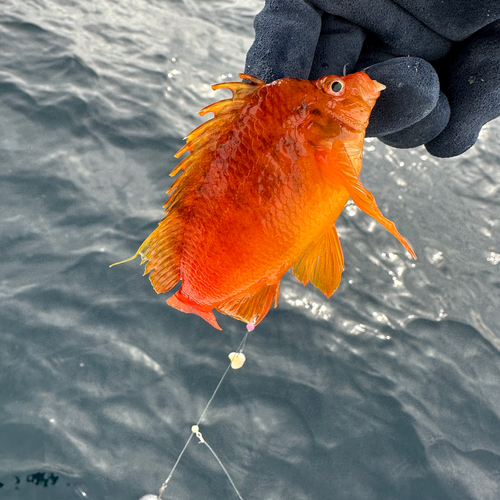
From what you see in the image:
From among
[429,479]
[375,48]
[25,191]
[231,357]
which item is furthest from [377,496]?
[25,191]

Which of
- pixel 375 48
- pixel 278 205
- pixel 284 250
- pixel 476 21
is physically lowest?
pixel 284 250

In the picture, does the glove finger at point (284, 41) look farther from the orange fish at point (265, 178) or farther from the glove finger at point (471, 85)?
the glove finger at point (471, 85)

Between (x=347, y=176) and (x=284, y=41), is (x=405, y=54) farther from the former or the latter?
(x=347, y=176)

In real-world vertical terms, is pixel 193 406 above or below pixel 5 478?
above


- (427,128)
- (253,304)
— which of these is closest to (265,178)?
(253,304)

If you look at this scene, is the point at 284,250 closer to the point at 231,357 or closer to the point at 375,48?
the point at 375,48

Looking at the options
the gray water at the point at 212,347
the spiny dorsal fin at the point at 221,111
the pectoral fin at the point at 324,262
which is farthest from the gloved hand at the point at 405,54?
the gray water at the point at 212,347

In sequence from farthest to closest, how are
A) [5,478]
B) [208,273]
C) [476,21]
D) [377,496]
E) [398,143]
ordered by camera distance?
[377,496]
[5,478]
[398,143]
[476,21]
[208,273]
